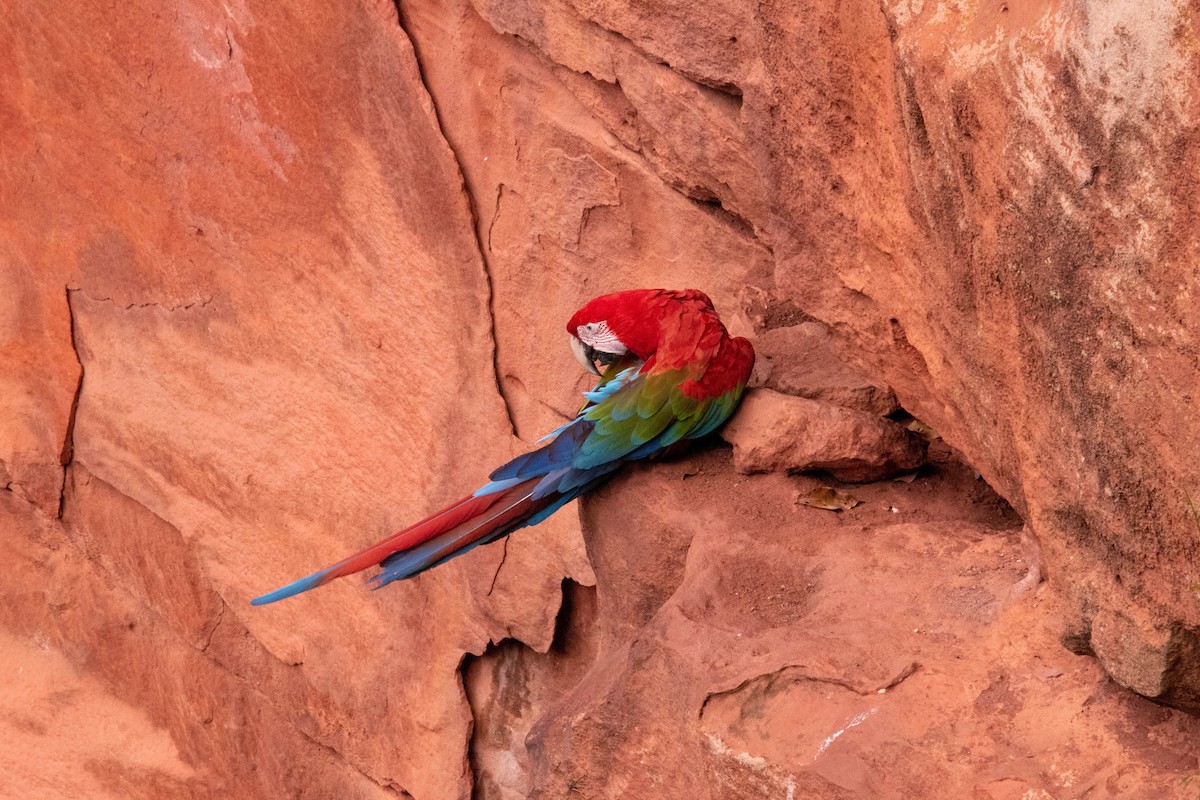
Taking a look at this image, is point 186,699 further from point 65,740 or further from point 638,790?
point 638,790

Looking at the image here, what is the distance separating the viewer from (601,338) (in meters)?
2.84

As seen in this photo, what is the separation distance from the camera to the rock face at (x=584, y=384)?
1780 mm

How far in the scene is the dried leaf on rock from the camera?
268 centimetres

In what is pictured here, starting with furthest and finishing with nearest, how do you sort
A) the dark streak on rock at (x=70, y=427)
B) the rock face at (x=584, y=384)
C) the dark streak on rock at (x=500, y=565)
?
1. the dark streak on rock at (x=70, y=427)
2. the dark streak on rock at (x=500, y=565)
3. the rock face at (x=584, y=384)

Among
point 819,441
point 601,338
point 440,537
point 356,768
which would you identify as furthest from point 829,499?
point 356,768

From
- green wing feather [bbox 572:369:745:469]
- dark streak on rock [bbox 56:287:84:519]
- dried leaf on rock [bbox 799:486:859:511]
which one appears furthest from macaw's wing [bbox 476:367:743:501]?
dark streak on rock [bbox 56:287:84:519]

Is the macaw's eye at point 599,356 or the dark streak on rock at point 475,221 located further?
the dark streak on rock at point 475,221

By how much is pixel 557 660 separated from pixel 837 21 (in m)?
2.10

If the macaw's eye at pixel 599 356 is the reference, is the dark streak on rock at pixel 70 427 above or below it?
above

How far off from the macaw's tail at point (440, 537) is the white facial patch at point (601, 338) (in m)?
0.35

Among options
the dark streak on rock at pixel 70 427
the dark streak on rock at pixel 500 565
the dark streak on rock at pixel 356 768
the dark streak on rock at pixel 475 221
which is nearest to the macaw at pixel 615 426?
the dark streak on rock at pixel 475 221

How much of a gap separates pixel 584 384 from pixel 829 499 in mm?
960

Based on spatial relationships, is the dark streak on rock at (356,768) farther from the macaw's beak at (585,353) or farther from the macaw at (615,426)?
the macaw's beak at (585,353)

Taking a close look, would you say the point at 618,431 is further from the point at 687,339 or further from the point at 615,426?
the point at 687,339
